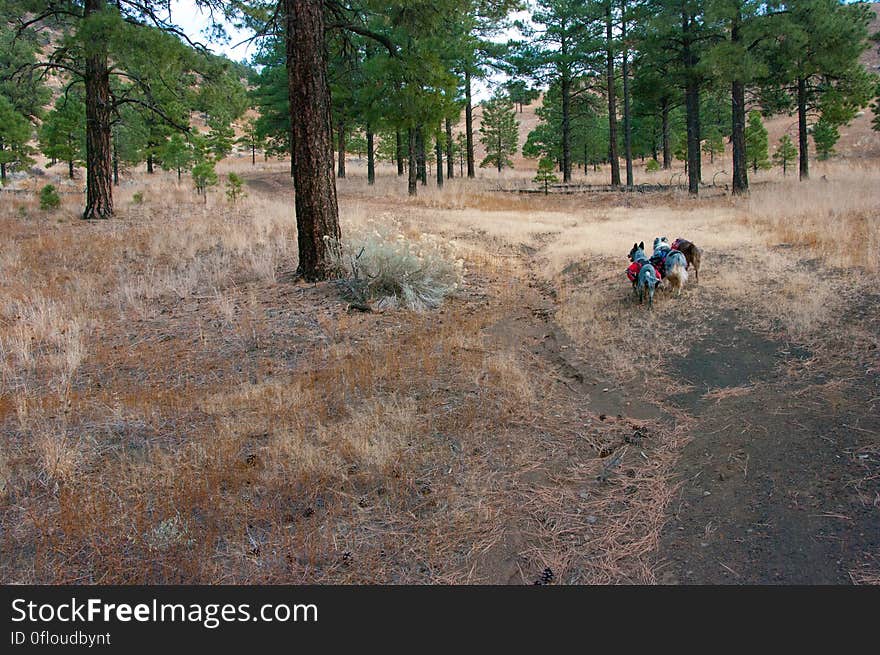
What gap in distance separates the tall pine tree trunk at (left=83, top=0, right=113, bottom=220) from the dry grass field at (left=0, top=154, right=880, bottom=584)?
499 cm

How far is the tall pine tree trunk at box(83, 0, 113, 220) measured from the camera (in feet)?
43.5

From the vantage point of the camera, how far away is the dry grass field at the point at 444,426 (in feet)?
9.86

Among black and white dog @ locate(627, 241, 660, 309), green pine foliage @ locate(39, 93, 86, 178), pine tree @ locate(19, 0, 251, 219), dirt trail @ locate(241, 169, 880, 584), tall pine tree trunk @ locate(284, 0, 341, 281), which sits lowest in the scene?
dirt trail @ locate(241, 169, 880, 584)

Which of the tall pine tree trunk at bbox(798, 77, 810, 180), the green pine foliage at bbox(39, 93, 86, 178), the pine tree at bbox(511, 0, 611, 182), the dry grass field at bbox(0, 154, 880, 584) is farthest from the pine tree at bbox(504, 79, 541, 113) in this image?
the dry grass field at bbox(0, 154, 880, 584)

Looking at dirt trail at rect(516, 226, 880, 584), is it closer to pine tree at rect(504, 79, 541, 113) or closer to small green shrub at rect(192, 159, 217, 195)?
small green shrub at rect(192, 159, 217, 195)

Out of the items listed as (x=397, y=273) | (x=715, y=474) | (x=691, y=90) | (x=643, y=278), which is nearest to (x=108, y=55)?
(x=397, y=273)

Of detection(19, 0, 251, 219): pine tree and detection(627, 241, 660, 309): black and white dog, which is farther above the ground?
detection(19, 0, 251, 219): pine tree

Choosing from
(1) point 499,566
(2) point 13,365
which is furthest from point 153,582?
(2) point 13,365

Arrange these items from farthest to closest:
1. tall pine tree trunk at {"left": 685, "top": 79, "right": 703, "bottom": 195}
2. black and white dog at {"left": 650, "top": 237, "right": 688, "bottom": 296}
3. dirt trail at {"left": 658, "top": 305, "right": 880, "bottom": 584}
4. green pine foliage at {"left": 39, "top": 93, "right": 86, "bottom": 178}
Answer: green pine foliage at {"left": 39, "top": 93, "right": 86, "bottom": 178} < tall pine tree trunk at {"left": 685, "top": 79, "right": 703, "bottom": 195} < black and white dog at {"left": 650, "top": 237, "right": 688, "bottom": 296} < dirt trail at {"left": 658, "top": 305, "right": 880, "bottom": 584}

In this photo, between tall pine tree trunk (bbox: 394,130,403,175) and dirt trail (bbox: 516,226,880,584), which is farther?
tall pine tree trunk (bbox: 394,130,403,175)

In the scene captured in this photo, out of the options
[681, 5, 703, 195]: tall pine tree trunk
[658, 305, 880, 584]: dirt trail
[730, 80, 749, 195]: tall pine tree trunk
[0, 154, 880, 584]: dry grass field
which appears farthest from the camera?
[681, 5, 703, 195]: tall pine tree trunk

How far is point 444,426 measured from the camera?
443 cm

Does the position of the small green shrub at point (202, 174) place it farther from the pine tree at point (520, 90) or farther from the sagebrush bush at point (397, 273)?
the pine tree at point (520, 90)

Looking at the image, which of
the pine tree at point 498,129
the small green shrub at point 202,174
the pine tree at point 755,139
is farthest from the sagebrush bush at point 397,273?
the pine tree at point 498,129
